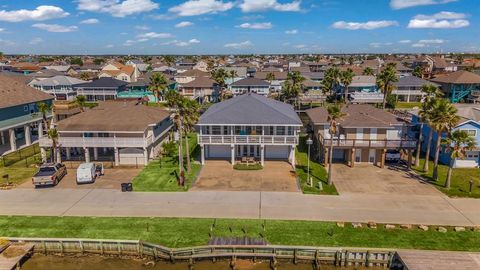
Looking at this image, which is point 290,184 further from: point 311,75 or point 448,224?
point 311,75

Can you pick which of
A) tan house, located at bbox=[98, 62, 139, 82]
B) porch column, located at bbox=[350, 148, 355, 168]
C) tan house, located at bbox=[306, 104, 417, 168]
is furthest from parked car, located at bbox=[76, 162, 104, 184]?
tan house, located at bbox=[98, 62, 139, 82]

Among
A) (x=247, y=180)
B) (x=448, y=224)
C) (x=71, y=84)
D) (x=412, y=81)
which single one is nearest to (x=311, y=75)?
(x=412, y=81)

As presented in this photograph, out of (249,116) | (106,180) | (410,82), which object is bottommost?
(106,180)

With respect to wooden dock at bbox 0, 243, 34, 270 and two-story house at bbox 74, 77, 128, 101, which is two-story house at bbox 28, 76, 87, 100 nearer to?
two-story house at bbox 74, 77, 128, 101

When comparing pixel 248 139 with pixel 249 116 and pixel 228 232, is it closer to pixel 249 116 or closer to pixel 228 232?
pixel 249 116

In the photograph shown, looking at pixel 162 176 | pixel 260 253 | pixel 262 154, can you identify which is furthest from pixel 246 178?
pixel 260 253

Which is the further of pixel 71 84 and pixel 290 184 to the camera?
pixel 71 84
